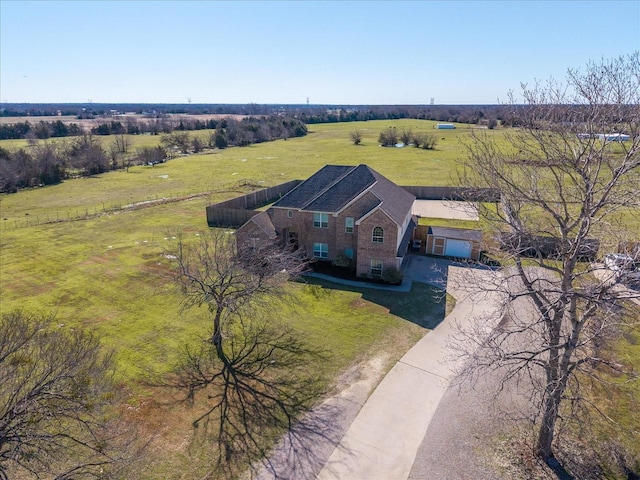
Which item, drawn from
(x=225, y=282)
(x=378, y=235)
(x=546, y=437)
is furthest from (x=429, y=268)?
(x=546, y=437)

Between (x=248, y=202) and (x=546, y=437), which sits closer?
(x=546, y=437)

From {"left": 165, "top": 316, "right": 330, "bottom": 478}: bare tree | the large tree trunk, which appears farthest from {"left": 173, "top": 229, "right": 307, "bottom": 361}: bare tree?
the large tree trunk

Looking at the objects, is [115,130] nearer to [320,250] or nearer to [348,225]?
[320,250]

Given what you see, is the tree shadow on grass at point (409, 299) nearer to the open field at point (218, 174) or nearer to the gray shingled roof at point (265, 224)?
the gray shingled roof at point (265, 224)

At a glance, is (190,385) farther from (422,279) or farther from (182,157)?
(182,157)

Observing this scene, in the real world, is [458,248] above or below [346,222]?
below

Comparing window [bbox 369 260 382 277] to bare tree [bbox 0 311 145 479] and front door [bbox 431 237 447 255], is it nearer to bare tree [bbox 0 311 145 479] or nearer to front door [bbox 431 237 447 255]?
front door [bbox 431 237 447 255]
